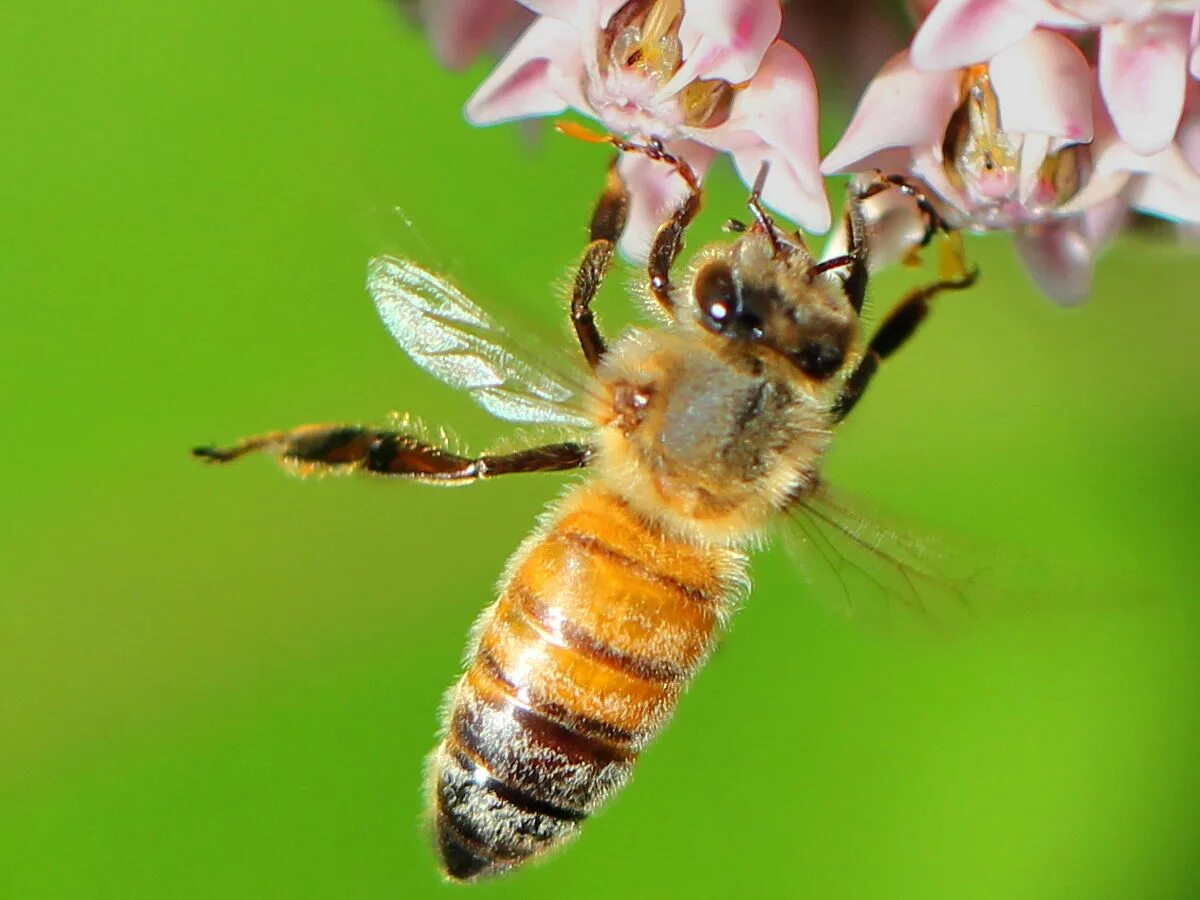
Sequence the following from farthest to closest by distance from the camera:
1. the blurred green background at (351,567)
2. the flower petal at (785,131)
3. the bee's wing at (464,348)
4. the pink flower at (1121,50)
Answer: the blurred green background at (351,567) < the bee's wing at (464,348) < the flower petal at (785,131) < the pink flower at (1121,50)

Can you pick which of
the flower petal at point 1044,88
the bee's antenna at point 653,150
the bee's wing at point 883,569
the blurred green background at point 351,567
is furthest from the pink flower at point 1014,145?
the blurred green background at point 351,567

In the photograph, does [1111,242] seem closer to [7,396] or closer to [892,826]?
[892,826]

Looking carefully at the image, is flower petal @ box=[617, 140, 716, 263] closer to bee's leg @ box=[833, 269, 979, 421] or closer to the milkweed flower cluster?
the milkweed flower cluster

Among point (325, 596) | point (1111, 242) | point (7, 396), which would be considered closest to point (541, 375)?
point (1111, 242)

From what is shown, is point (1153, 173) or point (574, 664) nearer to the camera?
point (1153, 173)

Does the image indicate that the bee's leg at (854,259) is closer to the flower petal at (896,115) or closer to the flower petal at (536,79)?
the flower petal at (896,115)

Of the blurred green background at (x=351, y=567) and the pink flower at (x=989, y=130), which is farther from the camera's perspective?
the blurred green background at (x=351, y=567)

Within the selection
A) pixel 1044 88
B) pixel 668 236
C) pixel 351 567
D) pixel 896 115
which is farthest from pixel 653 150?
pixel 351 567

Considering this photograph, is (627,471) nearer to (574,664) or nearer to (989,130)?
(574,664)
